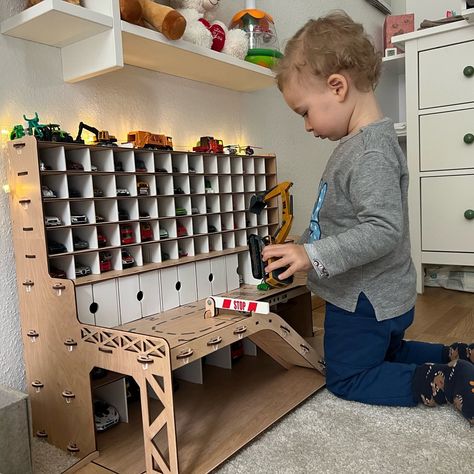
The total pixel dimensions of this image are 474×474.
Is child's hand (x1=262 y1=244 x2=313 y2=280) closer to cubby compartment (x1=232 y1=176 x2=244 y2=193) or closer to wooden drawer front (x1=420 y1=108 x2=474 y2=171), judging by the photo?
cubby compartment (x1=232 y1=176 x2=244 y2=193)

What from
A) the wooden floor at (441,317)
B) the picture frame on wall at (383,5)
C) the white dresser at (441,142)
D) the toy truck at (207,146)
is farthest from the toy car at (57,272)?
the picture frame on wall at (383,5)

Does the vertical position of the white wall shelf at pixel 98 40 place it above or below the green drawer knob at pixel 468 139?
above

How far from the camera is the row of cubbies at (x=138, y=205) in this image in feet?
2.71

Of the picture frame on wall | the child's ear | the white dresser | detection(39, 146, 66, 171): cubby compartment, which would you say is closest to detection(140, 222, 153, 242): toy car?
detection(39, 146, 66, 171): cubby compartment

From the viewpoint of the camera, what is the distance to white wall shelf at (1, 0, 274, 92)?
78cm

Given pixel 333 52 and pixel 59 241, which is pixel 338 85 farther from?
pixel 59 241

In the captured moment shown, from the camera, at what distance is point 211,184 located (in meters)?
1.12

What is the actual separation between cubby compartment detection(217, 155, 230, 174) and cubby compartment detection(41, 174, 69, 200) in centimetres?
42

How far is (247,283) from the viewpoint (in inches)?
46.0

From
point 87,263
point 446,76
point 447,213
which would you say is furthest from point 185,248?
point 446,76

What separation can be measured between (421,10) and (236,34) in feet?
4.60

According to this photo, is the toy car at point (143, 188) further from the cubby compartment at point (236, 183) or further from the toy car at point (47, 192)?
the cubby compartment at point (236, 183)

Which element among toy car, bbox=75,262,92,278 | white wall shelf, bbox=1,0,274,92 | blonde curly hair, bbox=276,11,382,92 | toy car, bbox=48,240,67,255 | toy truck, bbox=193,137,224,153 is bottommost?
toy car, bbox=75,262,92,278

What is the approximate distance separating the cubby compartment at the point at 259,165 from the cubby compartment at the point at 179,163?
0.87ft
